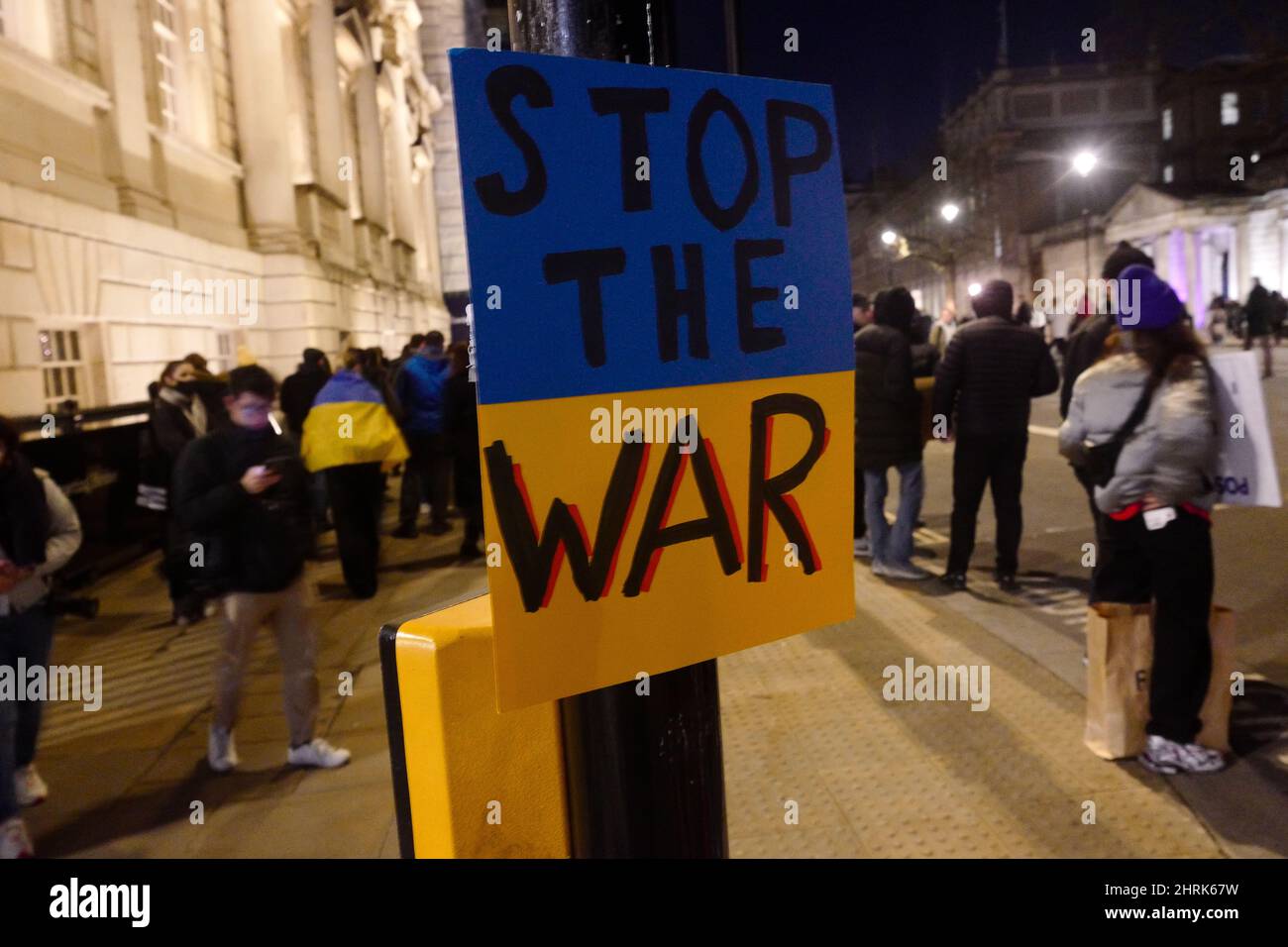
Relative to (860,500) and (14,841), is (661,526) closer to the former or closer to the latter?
(14,841)

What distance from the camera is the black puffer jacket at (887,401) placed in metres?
7.21

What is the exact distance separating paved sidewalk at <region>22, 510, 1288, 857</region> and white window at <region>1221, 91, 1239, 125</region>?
5729 cm

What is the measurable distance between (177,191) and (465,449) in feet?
23.3

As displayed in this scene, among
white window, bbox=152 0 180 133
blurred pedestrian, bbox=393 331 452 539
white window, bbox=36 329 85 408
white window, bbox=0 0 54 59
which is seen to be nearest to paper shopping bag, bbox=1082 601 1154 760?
blurred pedestrian, bbox=393 331 452 539

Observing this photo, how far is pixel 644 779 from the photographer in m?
1.79

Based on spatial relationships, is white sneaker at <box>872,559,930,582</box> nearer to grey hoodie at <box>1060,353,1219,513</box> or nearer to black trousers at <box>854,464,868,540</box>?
black trousers at <box>854,464,868,540</box>

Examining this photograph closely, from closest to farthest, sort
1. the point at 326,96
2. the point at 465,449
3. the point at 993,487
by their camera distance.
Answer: the point at 993,487 < the point at 465,449 < the point at 326,96

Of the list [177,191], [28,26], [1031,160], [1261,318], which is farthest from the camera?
[1031,160]

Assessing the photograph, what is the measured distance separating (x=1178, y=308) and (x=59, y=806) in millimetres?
5037

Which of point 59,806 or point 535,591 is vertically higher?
point 535,591

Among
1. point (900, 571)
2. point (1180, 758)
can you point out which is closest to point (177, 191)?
point (900, 571)

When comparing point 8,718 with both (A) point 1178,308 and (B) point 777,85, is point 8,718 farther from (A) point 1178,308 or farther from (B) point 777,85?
(A) point 1178,308

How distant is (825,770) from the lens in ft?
13.8
